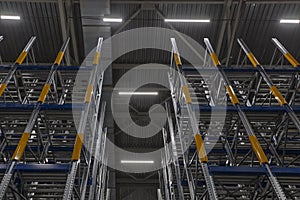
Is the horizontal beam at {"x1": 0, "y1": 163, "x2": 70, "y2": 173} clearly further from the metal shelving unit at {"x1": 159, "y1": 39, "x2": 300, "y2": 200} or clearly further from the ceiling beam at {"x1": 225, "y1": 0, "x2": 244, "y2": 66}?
the ceiling beam at {"x1": 225, "y1": 0, "x2": 244, "y2": 66}

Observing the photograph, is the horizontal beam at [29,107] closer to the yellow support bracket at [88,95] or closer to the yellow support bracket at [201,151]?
the yellow support bracket at [88,95]

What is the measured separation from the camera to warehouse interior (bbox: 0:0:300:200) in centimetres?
690

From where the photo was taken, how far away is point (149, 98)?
16422mm

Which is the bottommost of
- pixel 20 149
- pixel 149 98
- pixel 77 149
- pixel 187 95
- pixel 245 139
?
pixel 20 149

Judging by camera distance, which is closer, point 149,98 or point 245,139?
point 245,139

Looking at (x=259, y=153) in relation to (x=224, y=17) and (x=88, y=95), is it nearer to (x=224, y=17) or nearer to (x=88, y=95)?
(x=88, y=95)

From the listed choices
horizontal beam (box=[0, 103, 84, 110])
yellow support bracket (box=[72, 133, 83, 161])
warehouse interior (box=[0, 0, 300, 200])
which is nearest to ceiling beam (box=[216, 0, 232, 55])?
warehouse interior (box=[0, 0, 300, 200])

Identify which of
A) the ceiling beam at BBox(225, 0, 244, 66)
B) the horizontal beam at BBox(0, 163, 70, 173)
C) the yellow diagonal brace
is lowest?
the horizontal beam at BBox(0, 163, 70, 173)

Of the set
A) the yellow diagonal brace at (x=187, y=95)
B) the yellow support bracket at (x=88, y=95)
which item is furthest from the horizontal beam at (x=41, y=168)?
the yellow diagonal brace at (x=187, y=95)

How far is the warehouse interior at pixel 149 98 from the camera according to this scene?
22.6 feet

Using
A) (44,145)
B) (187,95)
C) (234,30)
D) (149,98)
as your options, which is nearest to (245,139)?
(187,95)

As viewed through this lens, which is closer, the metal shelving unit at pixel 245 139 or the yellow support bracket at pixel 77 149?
the metal shelving unit at pixel 245 139

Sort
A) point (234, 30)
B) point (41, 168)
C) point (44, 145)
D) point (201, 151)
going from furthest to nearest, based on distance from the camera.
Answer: point (234, 30)
point (44, 145)
point (201, 151)
point (41, 168)

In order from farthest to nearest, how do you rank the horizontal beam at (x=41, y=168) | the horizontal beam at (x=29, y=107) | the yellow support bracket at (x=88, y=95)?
1. the yellow support bracket at (x=88, y=95)
2. the horizontal beam at (x=29, y=107)
3. the horizontal beam at (x=41, y=168)
